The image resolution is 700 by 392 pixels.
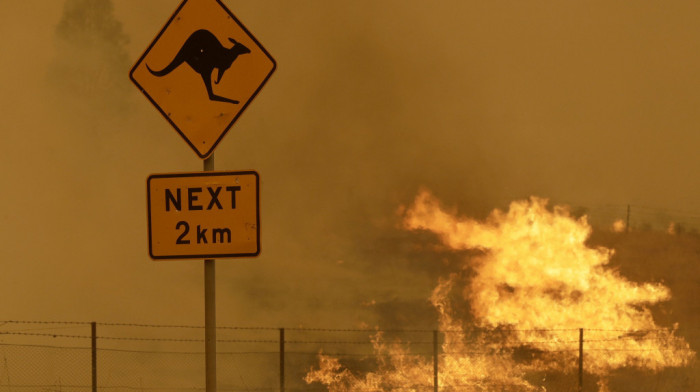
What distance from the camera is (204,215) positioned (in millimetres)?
4723

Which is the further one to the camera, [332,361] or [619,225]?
[619,225]

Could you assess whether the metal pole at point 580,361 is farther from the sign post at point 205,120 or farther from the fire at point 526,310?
the sign post at point 205,120

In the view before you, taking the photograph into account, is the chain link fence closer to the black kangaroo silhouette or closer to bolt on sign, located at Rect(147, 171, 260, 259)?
bolt on sign, located at Rect(147, 171, 260, 259)

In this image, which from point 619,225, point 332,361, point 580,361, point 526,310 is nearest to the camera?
point 580,361

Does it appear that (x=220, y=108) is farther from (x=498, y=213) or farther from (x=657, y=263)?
(x=657, y=263)

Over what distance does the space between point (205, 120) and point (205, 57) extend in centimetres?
42

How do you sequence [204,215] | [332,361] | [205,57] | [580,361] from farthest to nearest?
[332,361]
[580,361]
[205,57]
[204,215]

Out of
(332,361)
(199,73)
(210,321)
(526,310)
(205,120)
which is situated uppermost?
(199,73)

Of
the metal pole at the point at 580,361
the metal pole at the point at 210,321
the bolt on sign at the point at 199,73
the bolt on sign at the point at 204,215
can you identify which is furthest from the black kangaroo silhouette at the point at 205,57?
the metal pole at the point at 580,361

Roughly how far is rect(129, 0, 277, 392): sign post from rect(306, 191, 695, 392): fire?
22.4 ft

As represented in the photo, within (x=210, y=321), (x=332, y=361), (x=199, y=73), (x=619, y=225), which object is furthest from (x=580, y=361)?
(x=199, y=73)

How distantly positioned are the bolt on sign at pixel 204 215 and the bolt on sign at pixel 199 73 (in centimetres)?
27

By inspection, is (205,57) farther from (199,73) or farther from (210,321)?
(210,321)

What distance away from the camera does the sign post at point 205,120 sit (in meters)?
4.71
